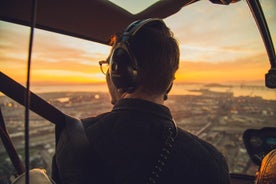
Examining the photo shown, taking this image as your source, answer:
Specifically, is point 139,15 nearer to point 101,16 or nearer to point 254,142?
point 101,16

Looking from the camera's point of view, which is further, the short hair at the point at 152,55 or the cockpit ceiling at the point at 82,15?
the cockpit ceiling at the point at 82,15

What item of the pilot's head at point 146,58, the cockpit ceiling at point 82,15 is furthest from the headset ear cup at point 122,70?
the cockpit ceiling at point 82,15

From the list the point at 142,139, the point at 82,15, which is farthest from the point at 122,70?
the point at 82,15

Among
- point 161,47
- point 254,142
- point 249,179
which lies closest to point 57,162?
point 161,47

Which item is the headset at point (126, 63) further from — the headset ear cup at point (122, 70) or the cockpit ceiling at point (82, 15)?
the cockpit ceiling at point (82, 15)

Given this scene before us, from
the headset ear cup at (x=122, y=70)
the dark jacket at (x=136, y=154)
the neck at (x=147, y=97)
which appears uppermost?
the headset ear cup at (x=122, y=70)

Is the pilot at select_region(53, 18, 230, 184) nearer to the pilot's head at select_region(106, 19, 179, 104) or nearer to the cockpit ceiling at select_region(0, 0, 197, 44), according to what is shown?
the pilot's head at select_region(106, 19, 179, 104)

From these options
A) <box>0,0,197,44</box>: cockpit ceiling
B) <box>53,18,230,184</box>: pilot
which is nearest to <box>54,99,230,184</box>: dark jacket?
<box>53,18,230,184</box>: pilot

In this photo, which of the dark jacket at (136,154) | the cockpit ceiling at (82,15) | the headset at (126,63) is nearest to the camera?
the dark jacket at (136,154)

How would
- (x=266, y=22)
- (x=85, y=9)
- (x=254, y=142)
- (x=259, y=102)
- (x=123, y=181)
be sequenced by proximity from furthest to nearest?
(x=259, y=102), (x=254, y=142), (x=266, y=22), (x=85, y=9), (x=123, y=181)
